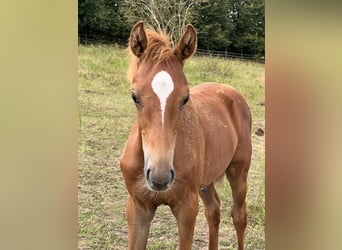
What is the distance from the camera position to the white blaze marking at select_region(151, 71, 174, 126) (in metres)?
1.16

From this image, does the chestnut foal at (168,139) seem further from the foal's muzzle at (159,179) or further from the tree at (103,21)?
the tree at (103,21)

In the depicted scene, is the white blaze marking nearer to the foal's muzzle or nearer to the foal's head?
the foal's head

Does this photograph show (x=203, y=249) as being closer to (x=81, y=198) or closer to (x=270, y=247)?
(x=270, y=247)

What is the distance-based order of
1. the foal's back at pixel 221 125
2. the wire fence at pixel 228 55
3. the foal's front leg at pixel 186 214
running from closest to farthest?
1. the foal's front leg at pixel 186 214
2. the foal's back at pixel 221 125
3. the wire fence at pixel 228 55

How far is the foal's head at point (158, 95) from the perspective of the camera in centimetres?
114

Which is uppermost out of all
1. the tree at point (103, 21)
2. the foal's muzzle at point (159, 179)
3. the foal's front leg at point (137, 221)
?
the tree at point (103, 21)

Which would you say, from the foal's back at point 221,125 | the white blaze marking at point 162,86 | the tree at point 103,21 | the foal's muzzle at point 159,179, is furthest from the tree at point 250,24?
the foal's muzzle at point 159,179

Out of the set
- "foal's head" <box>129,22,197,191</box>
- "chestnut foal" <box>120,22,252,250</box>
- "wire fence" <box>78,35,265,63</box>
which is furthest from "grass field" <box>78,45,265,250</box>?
"foal's head" <box>129,22,197,191</box>

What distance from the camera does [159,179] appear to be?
112 cm

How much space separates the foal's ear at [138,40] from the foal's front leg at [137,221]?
390 millimetres

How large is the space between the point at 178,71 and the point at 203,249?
2.09 feet
